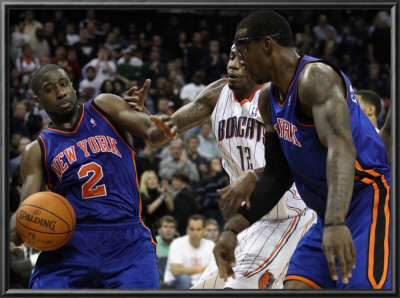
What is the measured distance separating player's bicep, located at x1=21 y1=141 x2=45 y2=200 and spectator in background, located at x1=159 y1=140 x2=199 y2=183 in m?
6.17

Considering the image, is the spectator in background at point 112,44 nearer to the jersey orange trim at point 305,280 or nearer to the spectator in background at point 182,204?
the spectator in background at point 182,204

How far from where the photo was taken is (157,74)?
14.3m

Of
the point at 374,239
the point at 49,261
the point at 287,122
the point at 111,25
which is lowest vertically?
the point at 49,261

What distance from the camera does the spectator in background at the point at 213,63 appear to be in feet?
48.1

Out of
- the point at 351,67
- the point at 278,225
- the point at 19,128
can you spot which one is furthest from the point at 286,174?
the point at 351,67

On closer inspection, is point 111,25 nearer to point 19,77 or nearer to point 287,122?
point 19,77

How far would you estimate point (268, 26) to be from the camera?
3674 millimetres

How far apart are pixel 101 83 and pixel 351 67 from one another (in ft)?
19.2

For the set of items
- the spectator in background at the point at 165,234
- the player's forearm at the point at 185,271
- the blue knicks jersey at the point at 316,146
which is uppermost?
the blue knicks jersey at the point at 316,146

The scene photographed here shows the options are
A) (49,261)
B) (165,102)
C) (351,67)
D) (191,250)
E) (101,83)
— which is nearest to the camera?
(49,261)

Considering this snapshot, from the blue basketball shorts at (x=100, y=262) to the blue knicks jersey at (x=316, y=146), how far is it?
1.40 meters

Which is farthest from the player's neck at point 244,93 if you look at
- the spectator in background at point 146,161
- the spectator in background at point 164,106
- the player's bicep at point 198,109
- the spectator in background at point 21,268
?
the spectator in background at point 164,106

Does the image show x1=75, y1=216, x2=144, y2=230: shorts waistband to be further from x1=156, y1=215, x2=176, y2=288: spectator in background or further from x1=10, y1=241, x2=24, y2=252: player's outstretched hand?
x1=156, y1=215, x2=176, y2=288: spectator in background

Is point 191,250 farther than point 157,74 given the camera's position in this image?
No
